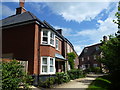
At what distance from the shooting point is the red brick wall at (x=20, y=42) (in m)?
15.8

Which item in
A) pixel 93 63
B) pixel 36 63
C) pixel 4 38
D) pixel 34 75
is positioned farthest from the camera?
pixel 93 63

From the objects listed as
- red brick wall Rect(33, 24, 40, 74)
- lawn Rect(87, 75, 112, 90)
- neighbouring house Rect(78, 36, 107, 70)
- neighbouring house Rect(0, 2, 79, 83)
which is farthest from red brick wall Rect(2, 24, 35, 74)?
neighbouring house Rect(78, 36, 107, 70)

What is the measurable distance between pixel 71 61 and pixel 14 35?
13.9 meters

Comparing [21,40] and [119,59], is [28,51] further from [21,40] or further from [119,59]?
[119,59]

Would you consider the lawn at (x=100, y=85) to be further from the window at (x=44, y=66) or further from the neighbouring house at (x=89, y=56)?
the neighbouring house at (x=89, y=56)

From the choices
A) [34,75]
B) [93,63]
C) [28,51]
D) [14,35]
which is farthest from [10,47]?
[93,63]

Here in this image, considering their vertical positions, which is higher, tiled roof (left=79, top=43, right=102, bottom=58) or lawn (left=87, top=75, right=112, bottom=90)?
tiled roof (left=79, top=43, right=102, bottom=58)

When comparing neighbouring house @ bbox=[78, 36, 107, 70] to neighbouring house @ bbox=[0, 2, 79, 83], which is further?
neighbouring house @ bbox=[78, 36, 107, 70]

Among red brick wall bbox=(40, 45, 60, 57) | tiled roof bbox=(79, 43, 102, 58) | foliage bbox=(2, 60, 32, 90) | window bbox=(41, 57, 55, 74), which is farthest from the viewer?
tiled roof bbox=(79, 43, 102, 58)

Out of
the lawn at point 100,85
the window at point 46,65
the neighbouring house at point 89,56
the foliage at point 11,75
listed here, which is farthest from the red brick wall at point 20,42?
the neighbouring house at point 89,56

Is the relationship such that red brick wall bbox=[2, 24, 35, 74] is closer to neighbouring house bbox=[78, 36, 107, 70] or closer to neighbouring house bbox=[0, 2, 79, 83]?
neighbouring house bbox=[0, 2, 79, 83]

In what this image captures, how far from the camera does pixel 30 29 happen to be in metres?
16.4

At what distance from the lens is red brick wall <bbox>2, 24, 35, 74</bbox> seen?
1578 cm

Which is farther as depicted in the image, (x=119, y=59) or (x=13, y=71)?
(x=119, y=59)
